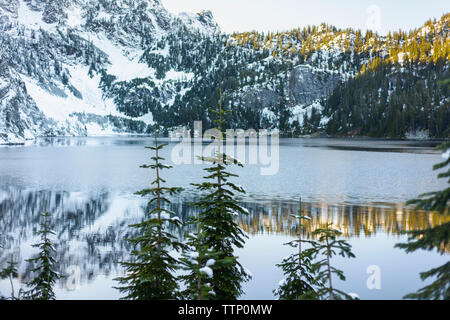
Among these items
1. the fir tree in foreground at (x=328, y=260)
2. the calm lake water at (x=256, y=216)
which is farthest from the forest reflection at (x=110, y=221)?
the fir tree in foreground at (x=328, y=260)

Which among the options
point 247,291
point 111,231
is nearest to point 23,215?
point 111,231

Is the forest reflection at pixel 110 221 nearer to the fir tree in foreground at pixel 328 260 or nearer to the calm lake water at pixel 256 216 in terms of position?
the calm lake water at pixel 256 216

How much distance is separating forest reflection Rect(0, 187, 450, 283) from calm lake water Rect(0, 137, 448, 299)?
99mm

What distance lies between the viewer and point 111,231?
36.6m

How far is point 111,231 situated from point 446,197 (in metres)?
33.0

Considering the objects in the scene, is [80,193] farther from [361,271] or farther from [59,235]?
[361,271]

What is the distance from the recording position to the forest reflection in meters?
29.8

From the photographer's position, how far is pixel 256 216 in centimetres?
4153

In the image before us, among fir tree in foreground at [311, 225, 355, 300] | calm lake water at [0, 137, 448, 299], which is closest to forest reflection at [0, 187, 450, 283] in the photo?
calm lake water at [0, 137, 448, 299]

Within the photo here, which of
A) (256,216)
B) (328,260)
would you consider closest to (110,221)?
(256,216)

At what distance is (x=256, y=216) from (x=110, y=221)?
53.1 ft

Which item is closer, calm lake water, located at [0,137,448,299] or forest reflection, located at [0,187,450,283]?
calm lake water, located at [0,137,448,299]

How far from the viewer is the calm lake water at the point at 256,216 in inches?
1011

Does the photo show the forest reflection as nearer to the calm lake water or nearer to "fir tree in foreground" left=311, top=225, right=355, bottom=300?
the calm lake water
